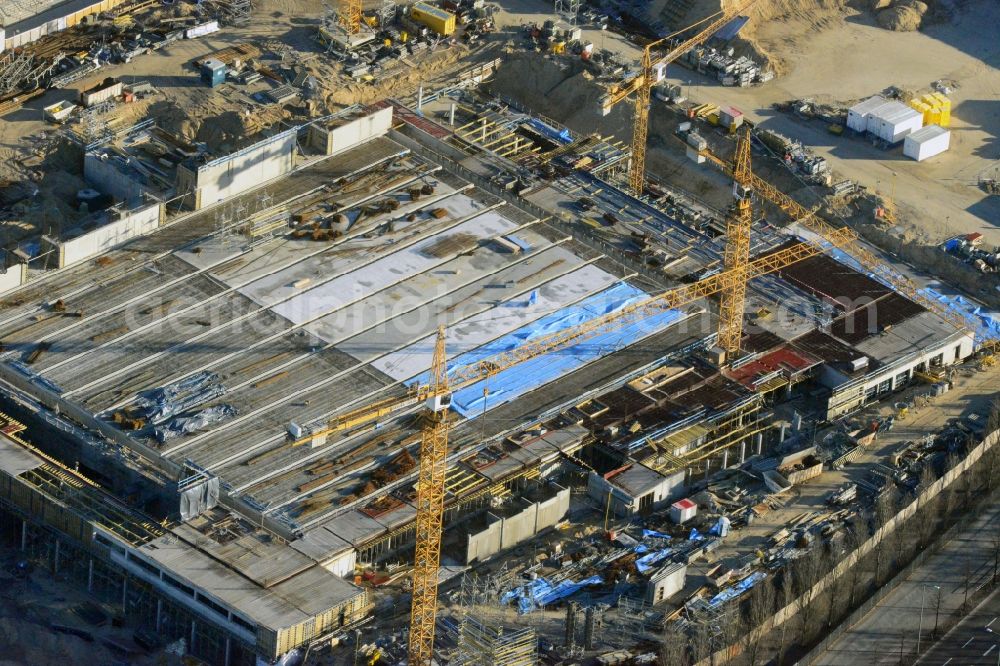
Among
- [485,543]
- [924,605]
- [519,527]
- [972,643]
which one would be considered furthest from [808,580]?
[485,543]

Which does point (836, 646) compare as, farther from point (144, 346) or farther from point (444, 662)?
point (144, 346)

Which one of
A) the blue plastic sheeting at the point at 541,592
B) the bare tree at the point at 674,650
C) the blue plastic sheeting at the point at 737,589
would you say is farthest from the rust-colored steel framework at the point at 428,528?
the blue plastic sheeting at the point at 737,589

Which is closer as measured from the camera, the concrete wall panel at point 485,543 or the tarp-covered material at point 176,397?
the concrete wall panel at point 485,543

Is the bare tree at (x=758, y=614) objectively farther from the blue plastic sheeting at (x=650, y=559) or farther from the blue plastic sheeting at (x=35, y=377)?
the blue plastic sheeting at (x=35, y=377)

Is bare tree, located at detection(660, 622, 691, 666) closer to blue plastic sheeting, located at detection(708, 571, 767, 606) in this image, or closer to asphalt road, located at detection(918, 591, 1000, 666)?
blue plastic sheeting, located at detection(708, 571, 767, 606)

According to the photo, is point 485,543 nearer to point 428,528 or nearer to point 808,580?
point 428,528

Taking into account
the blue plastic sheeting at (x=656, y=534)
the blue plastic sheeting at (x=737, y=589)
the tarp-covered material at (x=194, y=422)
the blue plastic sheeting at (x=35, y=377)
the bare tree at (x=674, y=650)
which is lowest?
the blue plastic sheeting at (x=656, y=534)

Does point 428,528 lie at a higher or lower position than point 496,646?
higher
